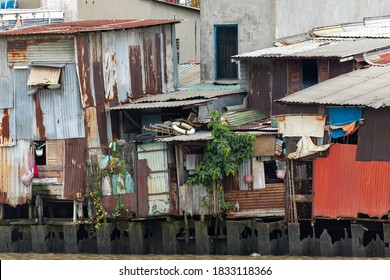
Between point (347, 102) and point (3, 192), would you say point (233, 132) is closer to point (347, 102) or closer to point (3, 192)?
point (347, 102)

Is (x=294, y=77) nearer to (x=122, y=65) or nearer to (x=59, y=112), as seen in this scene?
(x=122, y=65)

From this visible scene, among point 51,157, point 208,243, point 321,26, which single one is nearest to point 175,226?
point 208,243

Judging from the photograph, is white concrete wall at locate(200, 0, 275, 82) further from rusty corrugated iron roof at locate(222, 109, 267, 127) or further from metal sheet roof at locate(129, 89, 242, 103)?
rusty corrugated iron roof at locate(222, 109, 267, 127)

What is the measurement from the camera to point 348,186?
112ft

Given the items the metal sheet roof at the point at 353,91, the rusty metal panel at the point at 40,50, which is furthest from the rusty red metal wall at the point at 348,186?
the rusty metal panel at the point at 40,50

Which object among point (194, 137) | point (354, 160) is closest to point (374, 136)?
point (354, 160)

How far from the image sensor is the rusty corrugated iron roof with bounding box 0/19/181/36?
1433 inches

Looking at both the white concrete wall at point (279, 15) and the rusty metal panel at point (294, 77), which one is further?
the white concrete wall at point (279, 15)

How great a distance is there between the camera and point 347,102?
1332 inches

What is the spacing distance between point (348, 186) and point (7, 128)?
27.7 feet

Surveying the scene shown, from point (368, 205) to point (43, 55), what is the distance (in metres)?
8.75

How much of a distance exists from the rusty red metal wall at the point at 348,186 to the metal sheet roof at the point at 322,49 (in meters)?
3.10

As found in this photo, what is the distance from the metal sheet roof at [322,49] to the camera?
3694cm

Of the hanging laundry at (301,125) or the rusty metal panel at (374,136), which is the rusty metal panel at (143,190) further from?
the rusty metal panel at (374,136)
